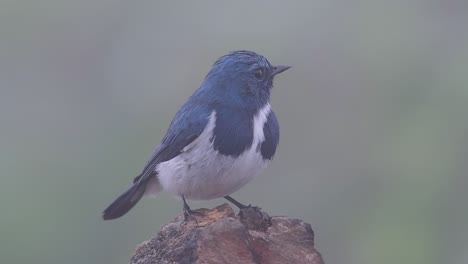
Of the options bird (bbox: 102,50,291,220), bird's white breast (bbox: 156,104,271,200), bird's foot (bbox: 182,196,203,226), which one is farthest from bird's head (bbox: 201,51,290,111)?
bird's foot (bbox: 182,196,203,226)

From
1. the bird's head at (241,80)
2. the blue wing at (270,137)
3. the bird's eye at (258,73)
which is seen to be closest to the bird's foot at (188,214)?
the blue wing at (270,137)

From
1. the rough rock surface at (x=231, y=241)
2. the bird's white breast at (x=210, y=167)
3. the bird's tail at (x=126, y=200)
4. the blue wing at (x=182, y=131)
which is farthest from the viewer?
the bird's tail at (x=126, y=200)

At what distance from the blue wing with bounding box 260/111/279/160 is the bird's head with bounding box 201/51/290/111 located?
120 mm

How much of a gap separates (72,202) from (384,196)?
98.6 inches

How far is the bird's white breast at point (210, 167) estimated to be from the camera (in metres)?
4.95

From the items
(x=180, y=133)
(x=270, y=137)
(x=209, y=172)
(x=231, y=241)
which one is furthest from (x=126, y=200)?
(x=231, y=241)

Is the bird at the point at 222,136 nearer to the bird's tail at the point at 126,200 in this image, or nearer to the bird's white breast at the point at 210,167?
the bird's white breast at the point at 210,167

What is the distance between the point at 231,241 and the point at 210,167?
775mm

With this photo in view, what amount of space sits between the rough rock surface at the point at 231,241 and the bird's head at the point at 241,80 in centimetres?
77

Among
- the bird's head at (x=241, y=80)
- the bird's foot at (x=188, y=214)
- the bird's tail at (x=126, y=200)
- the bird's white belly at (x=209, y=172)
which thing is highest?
the bird's head at (x=241, y=80)

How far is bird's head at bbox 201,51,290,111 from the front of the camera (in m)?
5.13

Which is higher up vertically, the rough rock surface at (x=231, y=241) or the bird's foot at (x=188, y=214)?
the bird's foot at (x=188, y=214)

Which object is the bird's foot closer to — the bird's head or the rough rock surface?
the rough rock surface

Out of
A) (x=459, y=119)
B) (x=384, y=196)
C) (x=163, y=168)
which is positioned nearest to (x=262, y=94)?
(x=163, y=168)
